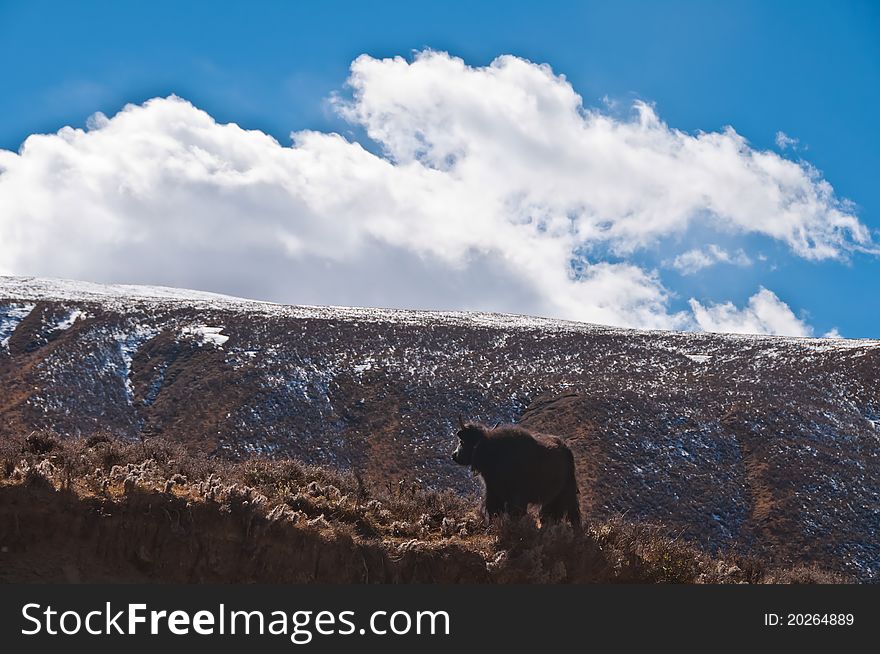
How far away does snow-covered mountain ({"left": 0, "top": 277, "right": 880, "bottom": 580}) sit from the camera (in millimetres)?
37844

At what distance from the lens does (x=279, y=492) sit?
11.7 meters

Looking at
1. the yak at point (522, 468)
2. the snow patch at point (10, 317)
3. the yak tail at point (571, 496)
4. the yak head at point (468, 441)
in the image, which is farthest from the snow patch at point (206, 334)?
the yak tail at point (571, 496)

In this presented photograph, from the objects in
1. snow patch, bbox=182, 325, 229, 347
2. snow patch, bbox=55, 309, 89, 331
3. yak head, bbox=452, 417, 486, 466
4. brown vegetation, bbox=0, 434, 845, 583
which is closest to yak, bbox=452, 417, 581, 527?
yak head, bbox=452, 417, 486, 466

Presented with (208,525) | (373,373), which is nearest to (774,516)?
(373,373)

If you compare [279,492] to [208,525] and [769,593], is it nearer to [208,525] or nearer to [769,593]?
[208,525]

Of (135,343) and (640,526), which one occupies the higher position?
(135,343)

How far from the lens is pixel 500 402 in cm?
4766

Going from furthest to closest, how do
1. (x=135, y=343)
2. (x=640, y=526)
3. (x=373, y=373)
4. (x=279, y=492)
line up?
(x=135, y=343) < (x=373, y=373) < (x=640, y=526) < (x=279, y=492)

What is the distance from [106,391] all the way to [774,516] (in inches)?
1337

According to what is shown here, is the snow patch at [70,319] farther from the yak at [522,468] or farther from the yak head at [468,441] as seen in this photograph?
the yak at [522,468]

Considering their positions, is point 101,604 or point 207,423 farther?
point 207,423

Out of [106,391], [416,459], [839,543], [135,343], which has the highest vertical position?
[135,343]

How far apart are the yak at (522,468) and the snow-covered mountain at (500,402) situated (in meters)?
16.1

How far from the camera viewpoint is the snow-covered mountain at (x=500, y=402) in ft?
124
